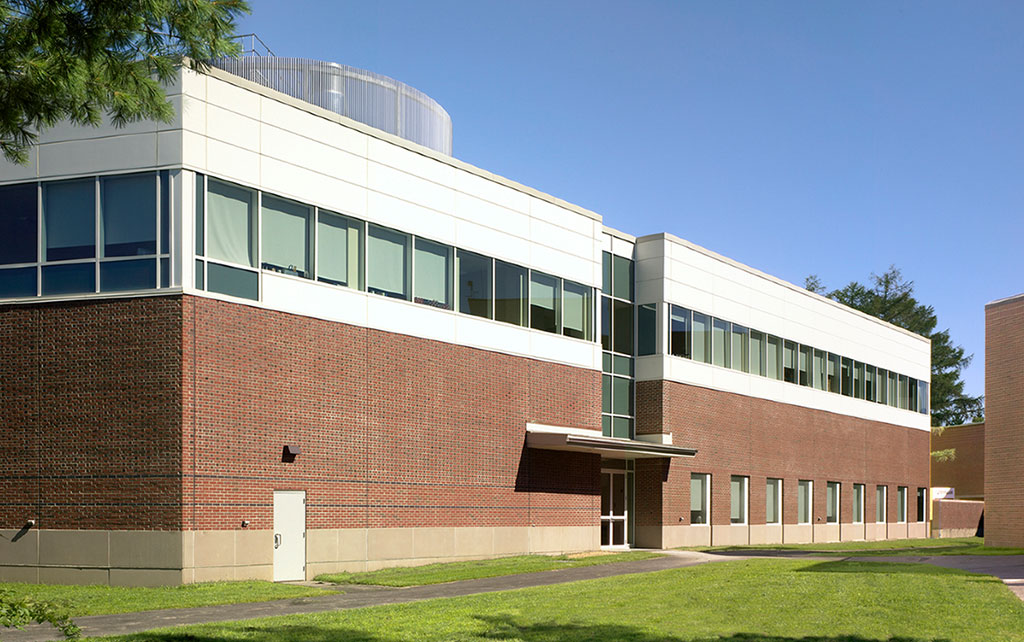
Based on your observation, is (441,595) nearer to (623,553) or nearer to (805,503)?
(623,553)

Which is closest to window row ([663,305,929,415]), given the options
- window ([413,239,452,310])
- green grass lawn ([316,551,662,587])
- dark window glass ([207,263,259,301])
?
green grass lawn ([316,551,662,587])

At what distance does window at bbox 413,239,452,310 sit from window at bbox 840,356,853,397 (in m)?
27.4

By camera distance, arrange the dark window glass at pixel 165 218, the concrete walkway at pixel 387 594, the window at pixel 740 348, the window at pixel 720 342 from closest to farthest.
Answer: the concrete walkway at pixel 387 594, the dark window glass at pixel 165 218, the window at pixel 720 342, the window at pixel 740 348

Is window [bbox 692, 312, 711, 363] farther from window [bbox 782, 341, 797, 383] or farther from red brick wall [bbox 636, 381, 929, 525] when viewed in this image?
window [bbox 782, 341, 797, 383]

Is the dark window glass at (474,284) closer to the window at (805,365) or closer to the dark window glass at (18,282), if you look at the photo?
the dark window glass at (18,282)

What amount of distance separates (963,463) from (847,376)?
2689cm

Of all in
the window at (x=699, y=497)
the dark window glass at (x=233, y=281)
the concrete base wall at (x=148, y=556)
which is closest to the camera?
the concrete base wall at (x=148, y=556)

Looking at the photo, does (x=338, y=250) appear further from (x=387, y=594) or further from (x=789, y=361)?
(x=789, y=361)

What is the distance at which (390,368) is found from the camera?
2747 cm

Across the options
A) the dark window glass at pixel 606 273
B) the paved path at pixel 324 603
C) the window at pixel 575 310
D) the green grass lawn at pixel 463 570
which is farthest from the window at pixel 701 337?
the paved path at pixel 324 603

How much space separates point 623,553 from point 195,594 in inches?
602

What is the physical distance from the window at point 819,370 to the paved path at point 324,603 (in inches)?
868

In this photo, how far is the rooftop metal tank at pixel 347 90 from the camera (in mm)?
32844


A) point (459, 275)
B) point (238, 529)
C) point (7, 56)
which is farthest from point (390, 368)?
point (7, 56)
